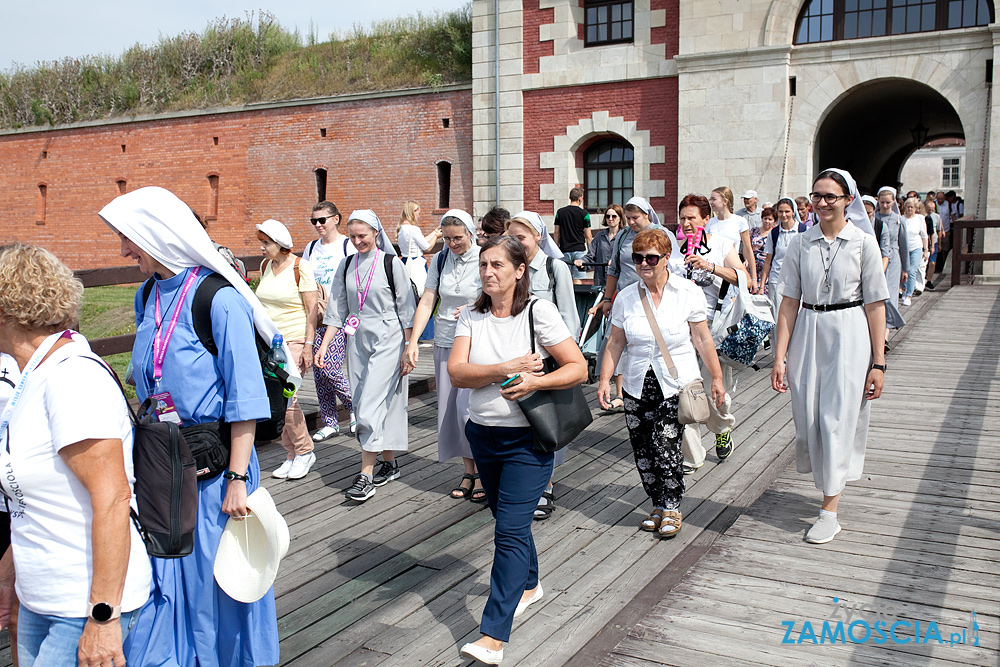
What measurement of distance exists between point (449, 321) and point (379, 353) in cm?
55

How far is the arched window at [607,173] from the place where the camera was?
1930 cm

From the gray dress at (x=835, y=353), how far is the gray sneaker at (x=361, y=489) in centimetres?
267

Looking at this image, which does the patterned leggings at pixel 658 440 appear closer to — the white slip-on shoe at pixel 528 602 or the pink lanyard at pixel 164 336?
the white slip-on shoe at pixel 528 602

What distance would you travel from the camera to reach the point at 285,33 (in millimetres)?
28844

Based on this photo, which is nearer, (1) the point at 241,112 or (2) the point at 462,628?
(2) the point at 462,628

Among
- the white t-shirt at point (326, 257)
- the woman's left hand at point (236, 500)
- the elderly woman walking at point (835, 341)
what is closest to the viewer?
the woman's left hand at point (236, 500)

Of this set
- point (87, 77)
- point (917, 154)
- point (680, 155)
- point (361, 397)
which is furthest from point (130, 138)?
point (917, 154)

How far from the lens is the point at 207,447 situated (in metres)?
2.74

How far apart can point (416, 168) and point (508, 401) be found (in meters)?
19.3

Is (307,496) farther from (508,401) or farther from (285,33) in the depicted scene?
(285,33)

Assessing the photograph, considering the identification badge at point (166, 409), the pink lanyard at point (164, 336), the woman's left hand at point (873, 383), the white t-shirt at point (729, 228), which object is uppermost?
the white t-shirt at point (729, 228)

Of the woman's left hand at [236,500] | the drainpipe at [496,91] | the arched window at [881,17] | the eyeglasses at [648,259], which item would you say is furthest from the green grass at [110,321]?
the arched window at [881,17]

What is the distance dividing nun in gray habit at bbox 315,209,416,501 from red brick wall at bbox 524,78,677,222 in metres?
13.1

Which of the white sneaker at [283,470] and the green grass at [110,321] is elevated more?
the white sneaker at [283,470]
